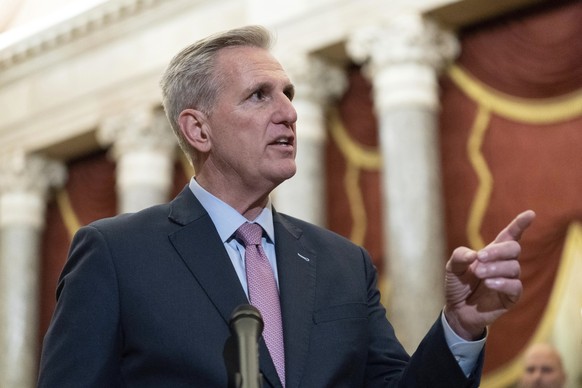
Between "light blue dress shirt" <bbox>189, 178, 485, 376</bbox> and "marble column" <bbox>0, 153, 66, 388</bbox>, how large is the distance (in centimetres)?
839

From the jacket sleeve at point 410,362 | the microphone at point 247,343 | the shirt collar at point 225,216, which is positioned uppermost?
the shirt collar at point 225,216

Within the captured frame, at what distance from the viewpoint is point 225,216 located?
Answer: 2.43m

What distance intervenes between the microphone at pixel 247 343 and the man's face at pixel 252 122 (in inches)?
26.2

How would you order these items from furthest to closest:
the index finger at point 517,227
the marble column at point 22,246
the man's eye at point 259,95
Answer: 1. the marble column at point 22,246
2. the man's eye at point 259,95
3. the index finger at point 517,227

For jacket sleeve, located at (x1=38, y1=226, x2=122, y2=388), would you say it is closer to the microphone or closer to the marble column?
the microphone

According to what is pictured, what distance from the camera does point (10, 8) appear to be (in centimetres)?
1172

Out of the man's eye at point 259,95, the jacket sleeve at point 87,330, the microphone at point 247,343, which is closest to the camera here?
the microphone at point 247,343

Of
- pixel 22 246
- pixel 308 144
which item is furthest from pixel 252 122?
pixel 22 246

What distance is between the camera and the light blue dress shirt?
221cm

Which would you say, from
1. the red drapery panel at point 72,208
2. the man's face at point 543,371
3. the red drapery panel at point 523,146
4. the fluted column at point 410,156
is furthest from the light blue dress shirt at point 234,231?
the red drapery panel at point 72,208

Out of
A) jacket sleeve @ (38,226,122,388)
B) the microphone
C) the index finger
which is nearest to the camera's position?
the microphone

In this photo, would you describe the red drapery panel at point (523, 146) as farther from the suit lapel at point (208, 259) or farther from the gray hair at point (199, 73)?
the suit lapel at point (208, 259)

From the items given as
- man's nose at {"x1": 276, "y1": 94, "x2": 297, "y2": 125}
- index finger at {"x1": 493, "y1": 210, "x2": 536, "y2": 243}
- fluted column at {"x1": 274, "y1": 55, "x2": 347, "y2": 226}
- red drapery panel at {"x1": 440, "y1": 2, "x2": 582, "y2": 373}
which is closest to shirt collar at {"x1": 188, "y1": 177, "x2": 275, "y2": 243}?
man's nose at {"x1": 276, "y1": 94, "x2": 297, "y2": 125}

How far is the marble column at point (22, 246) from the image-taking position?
10.4 m
